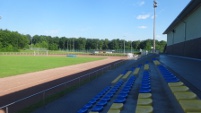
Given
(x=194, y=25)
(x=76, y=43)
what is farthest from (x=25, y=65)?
(x=76, y=43)

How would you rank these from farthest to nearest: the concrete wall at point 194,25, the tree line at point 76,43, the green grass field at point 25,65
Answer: the tree line at point 76,43
the green grass field at point 25,65
the concrete wall at point 194,25

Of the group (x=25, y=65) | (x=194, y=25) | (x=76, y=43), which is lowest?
(x=25, y=65)

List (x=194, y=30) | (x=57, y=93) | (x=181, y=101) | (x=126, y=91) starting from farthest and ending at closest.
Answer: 1. (x=194, y=30)
2. (x=57, y=93)
3. (x=126, y=91)
4. (x=181, y=101)

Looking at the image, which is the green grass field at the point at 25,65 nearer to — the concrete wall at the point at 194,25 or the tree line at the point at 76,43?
the concrete wall at the point at 194,25

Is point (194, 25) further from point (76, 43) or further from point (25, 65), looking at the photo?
point (76, 43)

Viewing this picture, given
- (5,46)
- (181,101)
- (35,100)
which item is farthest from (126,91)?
(5,46)

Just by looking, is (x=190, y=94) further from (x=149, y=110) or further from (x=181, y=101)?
(x=149, y=110)

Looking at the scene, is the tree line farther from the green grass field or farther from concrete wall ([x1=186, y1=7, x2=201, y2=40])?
concrete wall ([x1=186, y1=7, x2=201, y2=40])

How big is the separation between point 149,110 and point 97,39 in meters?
134

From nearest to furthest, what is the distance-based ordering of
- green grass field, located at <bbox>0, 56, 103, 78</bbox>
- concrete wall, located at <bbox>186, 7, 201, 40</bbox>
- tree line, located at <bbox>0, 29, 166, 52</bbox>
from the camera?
concrete wall, located at <bbox>186, 7, 201, 40</bbox> → green grass field, located at <bbox>0, 56, 103, 78</bbox> → tree line, located at <bbox>0, 29, 166, 52</bbox>

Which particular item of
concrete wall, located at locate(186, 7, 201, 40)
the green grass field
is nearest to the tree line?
the green grass field

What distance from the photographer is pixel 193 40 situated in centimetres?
2066

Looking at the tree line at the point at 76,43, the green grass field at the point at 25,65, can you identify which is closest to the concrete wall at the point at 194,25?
the green grass field at the point at 25,65

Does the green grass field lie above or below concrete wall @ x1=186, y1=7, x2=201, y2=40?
below
